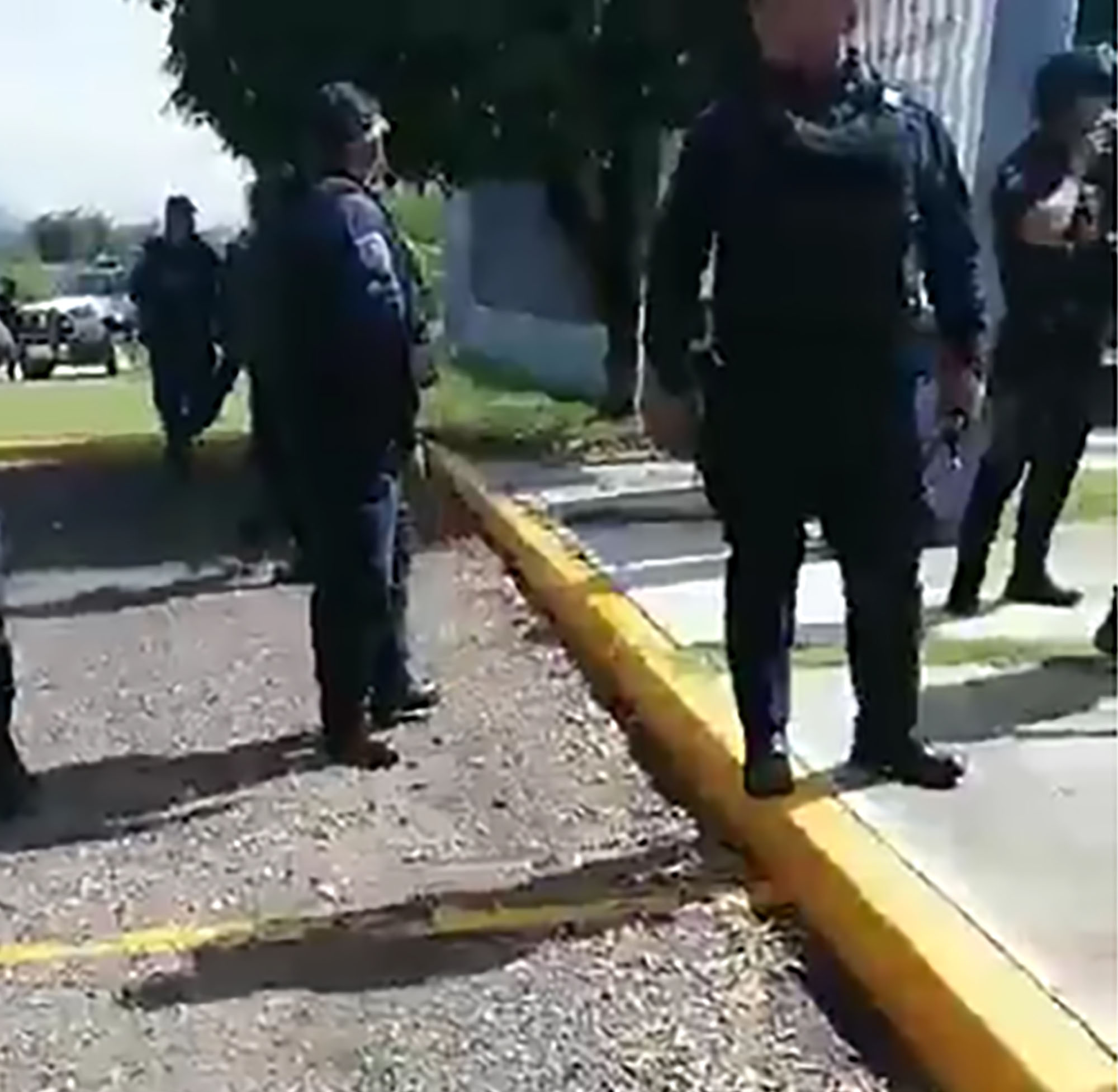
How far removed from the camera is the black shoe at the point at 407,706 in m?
8.12

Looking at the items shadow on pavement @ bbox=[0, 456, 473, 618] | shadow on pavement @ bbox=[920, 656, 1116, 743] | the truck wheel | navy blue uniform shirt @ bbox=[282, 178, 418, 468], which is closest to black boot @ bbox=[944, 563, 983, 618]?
shadow on pavement @ bbox=[920, 656, 1116, 743]

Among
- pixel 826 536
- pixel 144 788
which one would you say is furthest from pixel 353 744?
pixel 826 536

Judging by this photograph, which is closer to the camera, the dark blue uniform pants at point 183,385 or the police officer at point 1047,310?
the police officer at point 1047,310

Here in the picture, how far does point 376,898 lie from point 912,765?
1.34 meters

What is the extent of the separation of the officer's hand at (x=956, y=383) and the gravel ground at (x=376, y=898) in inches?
46.5

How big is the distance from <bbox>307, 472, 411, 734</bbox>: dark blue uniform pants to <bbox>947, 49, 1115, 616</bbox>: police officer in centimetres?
236

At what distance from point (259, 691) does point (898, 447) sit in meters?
3.45

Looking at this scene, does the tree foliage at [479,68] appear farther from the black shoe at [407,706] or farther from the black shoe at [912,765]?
the black shoe at [912,765]

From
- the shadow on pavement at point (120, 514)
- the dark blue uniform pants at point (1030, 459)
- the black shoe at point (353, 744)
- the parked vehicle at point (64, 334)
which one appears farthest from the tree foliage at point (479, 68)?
the black shoe at point (353, 744)

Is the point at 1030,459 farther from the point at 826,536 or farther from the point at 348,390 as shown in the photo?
the point at 826,536

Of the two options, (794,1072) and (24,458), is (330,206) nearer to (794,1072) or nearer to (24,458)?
(794,1072)

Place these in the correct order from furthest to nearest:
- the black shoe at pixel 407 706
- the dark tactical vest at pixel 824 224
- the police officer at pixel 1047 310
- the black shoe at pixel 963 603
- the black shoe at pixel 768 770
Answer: the black shoe at pixel 963 603, the police officer at pixel 1047 310, the black shoe at pixel 407 706, the black shoe at pixel 768 770, the dark tactical vest at pixel 824 224

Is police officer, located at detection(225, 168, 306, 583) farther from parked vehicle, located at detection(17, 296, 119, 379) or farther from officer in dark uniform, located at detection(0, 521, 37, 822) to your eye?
officer in dark uniform, located at detection(0, 521, 37, 822)

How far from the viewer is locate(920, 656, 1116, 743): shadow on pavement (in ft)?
25.4
